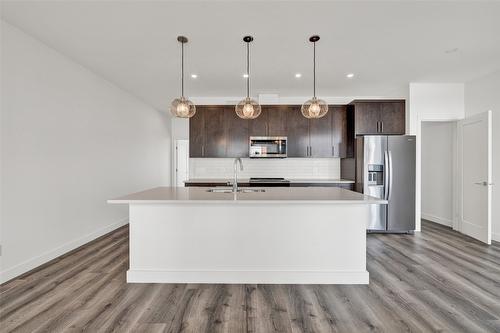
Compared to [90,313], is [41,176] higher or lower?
higher

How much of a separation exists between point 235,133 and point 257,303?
3.44m

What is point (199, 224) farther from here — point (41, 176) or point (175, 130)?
point (175, 130)

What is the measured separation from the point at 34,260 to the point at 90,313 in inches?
57.8

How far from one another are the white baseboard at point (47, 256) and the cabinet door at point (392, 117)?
17.3ft

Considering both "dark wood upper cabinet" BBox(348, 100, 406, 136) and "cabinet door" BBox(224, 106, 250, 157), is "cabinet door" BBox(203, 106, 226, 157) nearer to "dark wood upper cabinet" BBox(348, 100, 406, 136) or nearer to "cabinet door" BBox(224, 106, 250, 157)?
"cabinet door" BBox(224, 106, 250, 157)

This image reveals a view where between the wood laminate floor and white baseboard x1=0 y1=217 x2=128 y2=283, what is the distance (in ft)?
0.30

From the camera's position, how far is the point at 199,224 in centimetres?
257

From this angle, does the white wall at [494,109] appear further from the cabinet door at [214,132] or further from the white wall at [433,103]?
the cabinet door at [214,132]

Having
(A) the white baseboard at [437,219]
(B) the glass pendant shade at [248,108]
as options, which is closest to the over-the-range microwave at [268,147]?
(B) the glass pendant shade at [248,108]

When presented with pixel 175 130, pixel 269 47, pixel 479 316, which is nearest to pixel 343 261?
pixel 479 316

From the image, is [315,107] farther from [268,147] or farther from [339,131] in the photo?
[339,131]

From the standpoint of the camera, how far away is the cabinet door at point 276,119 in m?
5.03

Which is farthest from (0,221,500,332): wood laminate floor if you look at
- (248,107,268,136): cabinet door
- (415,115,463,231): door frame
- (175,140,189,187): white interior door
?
(175,140,189,187): white interior door

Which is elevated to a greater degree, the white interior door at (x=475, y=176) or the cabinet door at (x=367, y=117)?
the cabinet door at (x=367, y=117)
